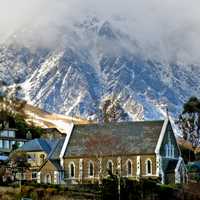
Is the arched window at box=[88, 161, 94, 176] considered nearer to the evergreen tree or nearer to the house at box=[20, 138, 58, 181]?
the house at box=[20, 138, 58, 181]

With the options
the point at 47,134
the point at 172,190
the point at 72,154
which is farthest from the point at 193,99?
the point at 172,190

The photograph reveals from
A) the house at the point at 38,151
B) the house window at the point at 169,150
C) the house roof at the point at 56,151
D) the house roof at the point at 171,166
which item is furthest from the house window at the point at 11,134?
the house roof at the point at 171,166

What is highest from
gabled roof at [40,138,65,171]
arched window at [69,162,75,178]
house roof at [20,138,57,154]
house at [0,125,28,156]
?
house at [0,125,28,156]

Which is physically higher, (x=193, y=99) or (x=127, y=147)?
(x=193, y=99)

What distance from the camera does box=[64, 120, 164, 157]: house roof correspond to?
10956 cm

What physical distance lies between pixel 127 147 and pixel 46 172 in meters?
12.3

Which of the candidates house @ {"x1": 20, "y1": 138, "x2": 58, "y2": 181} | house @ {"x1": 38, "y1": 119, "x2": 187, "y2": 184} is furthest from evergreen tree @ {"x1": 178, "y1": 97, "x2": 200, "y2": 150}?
house @ {"x1": 38, "y1": 119, "x2": 187, "y2": 184}

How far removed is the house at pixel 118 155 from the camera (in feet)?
355

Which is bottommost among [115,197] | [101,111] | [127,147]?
[115,197]

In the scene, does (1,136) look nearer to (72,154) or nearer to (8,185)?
(72,154)

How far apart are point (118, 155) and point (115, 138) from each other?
3.05 metres

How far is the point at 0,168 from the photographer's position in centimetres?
10631

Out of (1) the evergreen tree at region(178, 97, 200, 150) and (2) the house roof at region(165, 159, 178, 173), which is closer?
(2) the house roof at region(165, 159, 178, 173)

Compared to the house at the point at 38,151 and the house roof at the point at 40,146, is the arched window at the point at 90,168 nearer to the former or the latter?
the house at the point at 38,151
